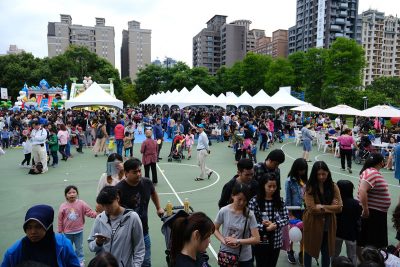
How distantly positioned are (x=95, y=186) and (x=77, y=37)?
130191 mm

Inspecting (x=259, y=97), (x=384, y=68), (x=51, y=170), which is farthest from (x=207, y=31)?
(x=51, y=170)

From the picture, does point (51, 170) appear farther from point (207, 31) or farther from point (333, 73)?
point (207, 31)

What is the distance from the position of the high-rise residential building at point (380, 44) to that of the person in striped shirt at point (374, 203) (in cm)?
11534

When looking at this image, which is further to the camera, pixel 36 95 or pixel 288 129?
pixel 36 95

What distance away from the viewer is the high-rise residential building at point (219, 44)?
109269mm

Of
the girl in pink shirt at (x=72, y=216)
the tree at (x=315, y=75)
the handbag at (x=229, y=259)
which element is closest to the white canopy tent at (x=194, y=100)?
the girl in pink shirt at (x=72, y=216)

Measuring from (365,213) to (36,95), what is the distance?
4582 centimetres

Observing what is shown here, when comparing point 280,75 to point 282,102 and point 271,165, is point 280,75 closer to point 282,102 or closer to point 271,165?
point 282,102

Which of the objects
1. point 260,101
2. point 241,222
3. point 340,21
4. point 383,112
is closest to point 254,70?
point 260,101

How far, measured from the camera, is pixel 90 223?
6727mm

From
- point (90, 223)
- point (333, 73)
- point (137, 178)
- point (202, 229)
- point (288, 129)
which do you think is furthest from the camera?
point (333, 73)

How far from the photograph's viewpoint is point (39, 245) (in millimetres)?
2486

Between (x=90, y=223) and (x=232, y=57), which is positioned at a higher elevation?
(x=232, y=57)

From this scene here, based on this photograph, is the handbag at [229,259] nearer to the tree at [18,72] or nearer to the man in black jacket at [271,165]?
the man in black jacket at [271,165]
